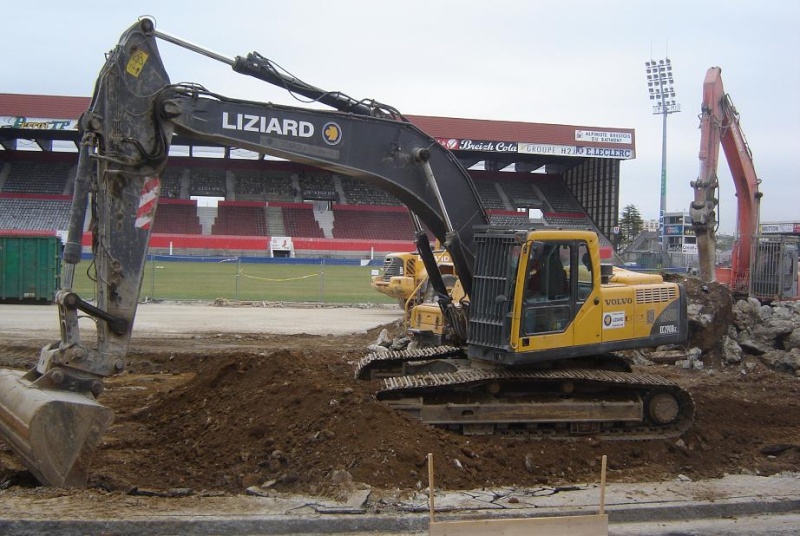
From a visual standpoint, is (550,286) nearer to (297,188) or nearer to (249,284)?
(249,284)

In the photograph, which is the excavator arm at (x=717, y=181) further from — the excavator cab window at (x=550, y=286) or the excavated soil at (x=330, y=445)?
the excavator cab window at (x=550, y=286)

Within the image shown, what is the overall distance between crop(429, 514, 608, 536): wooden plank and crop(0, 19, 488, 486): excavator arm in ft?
10.1

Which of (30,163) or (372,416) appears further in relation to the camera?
(30,163)

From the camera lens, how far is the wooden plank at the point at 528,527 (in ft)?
17.2

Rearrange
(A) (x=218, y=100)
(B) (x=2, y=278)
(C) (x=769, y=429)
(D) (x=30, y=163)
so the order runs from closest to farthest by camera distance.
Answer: (A) (x=218, y=100) → (C) (x=769, y=429) → (B) (x=2, y=278) → (D) (x=30, y=163)

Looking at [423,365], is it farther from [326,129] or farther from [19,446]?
[19,446]

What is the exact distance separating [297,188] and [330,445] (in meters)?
51.1

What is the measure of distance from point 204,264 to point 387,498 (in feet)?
125

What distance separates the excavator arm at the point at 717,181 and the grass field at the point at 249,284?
13.1 meters

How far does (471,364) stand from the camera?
9.09 m

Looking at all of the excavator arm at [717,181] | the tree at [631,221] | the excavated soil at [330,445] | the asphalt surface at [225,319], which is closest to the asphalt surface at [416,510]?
the excavated soil at [330,445]

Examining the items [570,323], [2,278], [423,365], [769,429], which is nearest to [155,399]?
[423,365]

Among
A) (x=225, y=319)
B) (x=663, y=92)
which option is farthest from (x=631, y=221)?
(x=225, y=319)

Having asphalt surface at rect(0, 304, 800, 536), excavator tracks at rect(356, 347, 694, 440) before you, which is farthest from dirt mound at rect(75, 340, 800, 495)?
asphalt surface at rect(0, 304, 800, 536)
